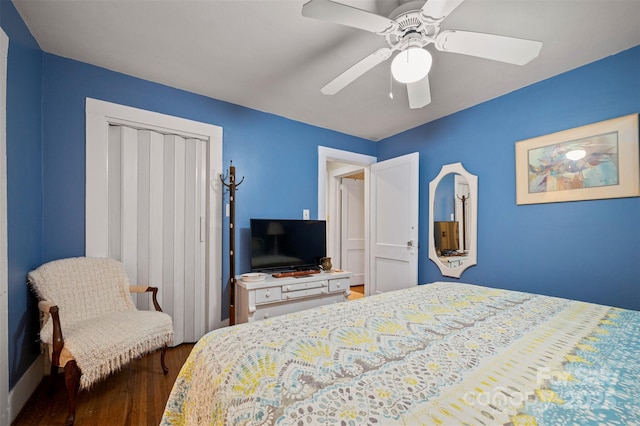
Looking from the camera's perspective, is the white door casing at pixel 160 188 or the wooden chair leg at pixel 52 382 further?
the white door casing at pixel 160 188

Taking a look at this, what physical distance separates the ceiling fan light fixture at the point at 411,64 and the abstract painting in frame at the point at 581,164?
163 cm

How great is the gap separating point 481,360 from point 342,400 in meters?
0.51

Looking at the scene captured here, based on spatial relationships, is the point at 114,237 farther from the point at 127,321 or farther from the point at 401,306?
the point at 401,306

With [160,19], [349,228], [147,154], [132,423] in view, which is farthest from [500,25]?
[349,228]

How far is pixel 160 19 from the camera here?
5.49ft

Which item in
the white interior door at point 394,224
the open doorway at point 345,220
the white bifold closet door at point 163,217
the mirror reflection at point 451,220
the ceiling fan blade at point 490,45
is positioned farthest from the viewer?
the open doorway at point 345,220

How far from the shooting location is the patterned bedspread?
24.5 inches

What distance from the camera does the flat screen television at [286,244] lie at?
2.80 m

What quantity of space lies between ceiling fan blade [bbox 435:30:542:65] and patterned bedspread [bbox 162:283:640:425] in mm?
1321

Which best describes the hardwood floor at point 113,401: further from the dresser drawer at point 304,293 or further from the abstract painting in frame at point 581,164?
the abstract painting in frame at point 581,164

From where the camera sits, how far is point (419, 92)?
1813 millimetres

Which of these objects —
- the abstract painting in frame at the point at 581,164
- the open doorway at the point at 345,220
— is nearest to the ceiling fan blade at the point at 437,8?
the abstract painting in frame at the point at 581,164

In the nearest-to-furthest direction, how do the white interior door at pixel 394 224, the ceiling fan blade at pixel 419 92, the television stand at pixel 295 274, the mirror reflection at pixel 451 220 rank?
1. the ceiling fan blade at pixel 419 92
2. the television stand at pixel 295 274
3. the mirror reflection at pixel 451 220
4. the white interior door at pixel 394 224

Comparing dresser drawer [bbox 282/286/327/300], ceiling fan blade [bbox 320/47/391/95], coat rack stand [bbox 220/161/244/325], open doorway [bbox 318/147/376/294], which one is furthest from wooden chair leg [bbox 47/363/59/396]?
open doorway [bbox 318/147/376/294]
